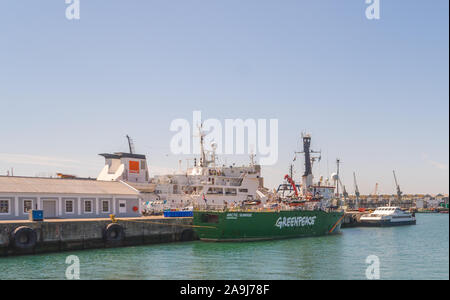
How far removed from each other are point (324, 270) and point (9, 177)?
2667 cm

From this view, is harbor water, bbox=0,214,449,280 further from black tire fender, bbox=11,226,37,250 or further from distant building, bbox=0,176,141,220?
distant building, bbox=0,176,141,220

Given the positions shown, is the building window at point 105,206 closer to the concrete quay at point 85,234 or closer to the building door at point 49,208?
the concrete quay at point 85,234

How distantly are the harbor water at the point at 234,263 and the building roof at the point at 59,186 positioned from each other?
7.65 m

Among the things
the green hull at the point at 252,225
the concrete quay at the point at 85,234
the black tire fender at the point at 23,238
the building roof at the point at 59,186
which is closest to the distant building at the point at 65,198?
the building roof at the point at 59,186

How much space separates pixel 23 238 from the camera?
30.1 meters

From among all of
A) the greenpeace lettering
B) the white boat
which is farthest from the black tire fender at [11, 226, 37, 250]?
the white boat

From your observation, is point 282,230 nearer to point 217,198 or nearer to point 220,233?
point 220,233

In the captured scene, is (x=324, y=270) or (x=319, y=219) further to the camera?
(x=319, y=219)

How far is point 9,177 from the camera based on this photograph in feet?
123

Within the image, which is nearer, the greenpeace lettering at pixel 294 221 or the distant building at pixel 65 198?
the distant building at pixel 65 198

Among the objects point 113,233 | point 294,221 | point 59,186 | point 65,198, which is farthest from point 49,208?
point 294,221

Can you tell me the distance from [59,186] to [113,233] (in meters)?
7.03

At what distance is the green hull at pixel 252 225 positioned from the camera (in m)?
37.8
